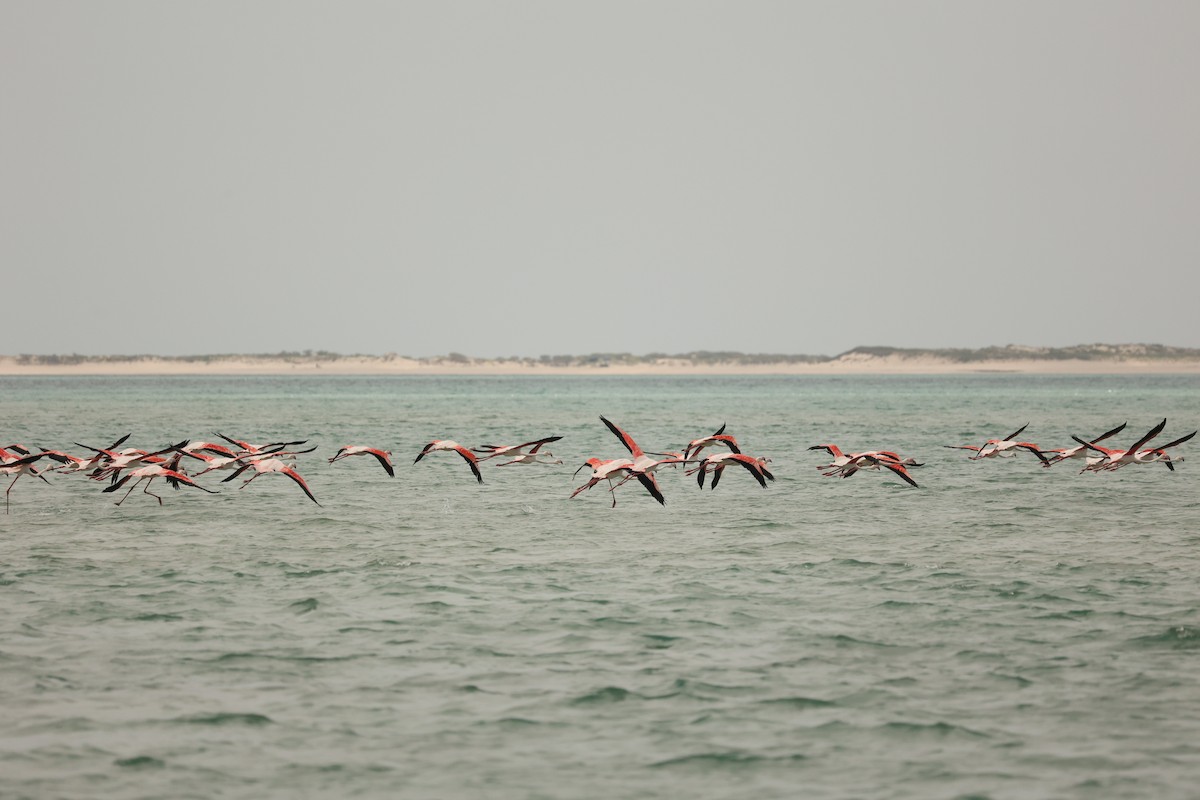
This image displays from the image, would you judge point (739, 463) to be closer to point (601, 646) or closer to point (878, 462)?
point (878, 462)

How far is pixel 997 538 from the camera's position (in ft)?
76.5

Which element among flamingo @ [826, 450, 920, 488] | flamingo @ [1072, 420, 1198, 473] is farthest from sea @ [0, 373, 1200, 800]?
flamingo @ [826, 450, 920, 488]

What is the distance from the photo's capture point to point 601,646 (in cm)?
1484

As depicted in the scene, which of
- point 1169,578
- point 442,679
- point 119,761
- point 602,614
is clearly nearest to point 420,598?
point 602,614

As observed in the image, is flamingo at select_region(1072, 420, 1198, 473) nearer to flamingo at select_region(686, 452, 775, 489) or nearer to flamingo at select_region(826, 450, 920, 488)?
flamingo at select_region(826, 450, 920, 488)

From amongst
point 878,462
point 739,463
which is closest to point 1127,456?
point 878,462

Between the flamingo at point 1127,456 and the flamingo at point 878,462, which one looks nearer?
the flamingo at point 878,462

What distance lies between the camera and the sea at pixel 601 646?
1088 centimetres

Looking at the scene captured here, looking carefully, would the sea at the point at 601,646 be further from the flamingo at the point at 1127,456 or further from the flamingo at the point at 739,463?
the flamingo at the point at 739,463

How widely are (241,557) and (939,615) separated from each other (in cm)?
1155

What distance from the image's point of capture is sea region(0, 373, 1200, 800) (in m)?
10.9

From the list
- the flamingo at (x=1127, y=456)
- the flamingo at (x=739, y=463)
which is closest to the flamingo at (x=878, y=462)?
the flamingo at (x=739, y=463)

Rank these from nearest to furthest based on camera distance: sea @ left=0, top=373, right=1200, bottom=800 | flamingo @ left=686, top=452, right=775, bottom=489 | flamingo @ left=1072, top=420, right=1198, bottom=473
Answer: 1. sea @ left=0, top=373, right=1200, bottom=800
2. flamingo @ left=686, top=452, right=775, bottom=489
3. flamingo @ left=1072, top=420, right=1198, bottom=473

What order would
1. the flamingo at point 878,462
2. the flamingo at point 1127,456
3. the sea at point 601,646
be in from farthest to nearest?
the flamingo at point 1127,456
the flamingo at point 878,462
the sea at point 601,646
